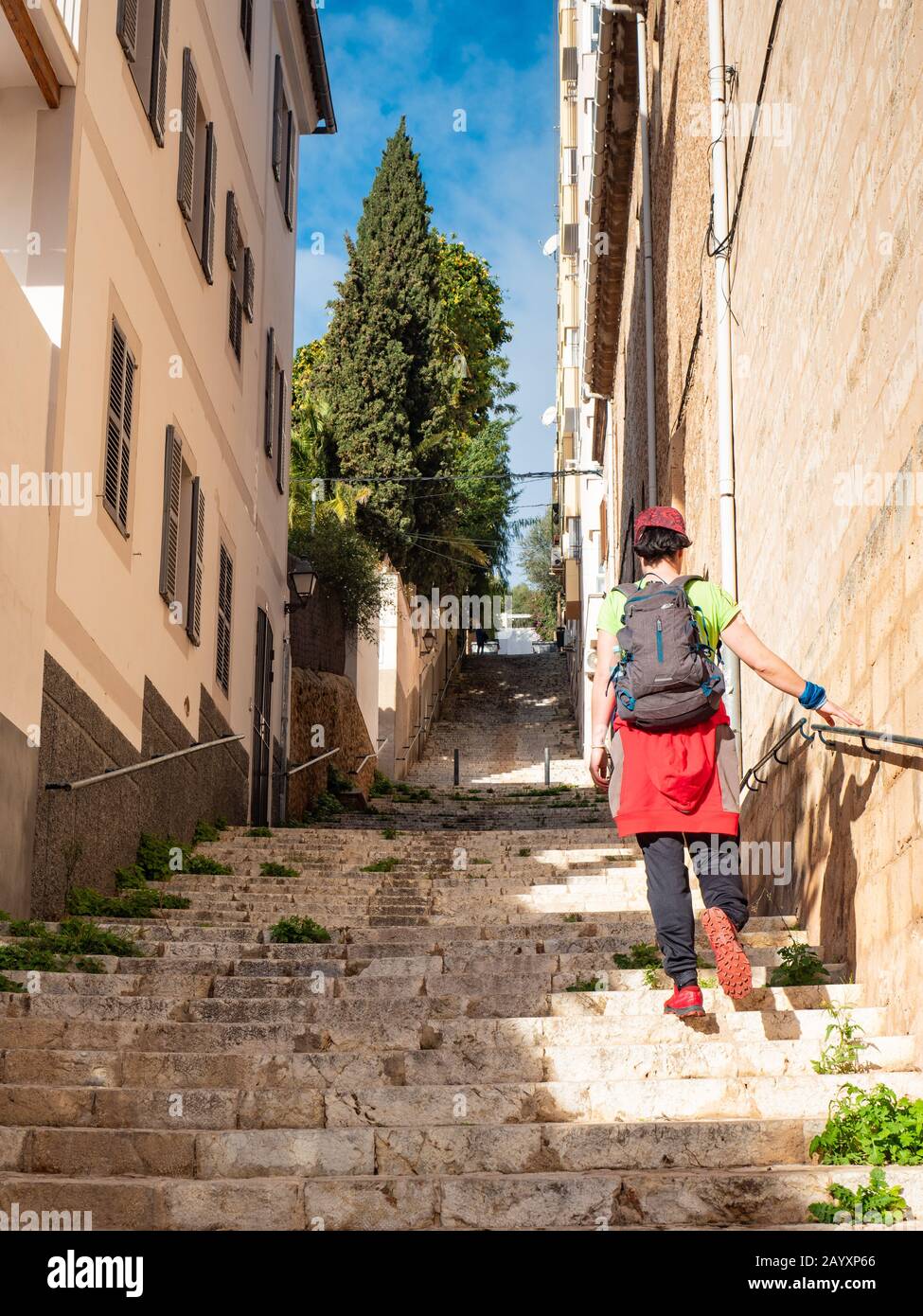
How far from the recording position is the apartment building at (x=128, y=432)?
31.2ft

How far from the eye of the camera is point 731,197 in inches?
436

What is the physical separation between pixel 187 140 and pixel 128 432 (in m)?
3.98

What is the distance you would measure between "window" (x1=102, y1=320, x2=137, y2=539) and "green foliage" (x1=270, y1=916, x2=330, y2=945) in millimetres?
3724

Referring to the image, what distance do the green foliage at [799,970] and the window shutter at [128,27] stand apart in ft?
28.5

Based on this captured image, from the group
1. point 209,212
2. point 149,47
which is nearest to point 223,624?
point 209,212

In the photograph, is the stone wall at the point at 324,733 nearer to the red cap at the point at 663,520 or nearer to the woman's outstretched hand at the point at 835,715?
the red cap at the point at 663,520

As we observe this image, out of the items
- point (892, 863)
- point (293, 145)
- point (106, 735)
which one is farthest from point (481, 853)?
point (293, 145)

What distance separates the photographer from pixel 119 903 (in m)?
10.2

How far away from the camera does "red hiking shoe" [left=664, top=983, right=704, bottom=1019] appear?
5.97m

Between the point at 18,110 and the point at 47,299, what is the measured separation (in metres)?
1.37

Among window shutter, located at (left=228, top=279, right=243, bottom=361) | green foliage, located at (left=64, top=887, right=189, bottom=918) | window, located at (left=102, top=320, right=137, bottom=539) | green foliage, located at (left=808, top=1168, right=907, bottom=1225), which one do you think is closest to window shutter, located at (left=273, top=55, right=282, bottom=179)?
window shutter, located at (left=228, top=279, right=243, bottom=361)

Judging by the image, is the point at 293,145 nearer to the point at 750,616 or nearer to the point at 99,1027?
the point at 750,616

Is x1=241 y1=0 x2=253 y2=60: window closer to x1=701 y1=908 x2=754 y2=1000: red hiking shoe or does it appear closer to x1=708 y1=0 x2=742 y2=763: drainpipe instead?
x1=708 y1=0 x2=742 y2=763: drainpipe

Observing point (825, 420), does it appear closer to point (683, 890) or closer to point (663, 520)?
point (663, 520)
